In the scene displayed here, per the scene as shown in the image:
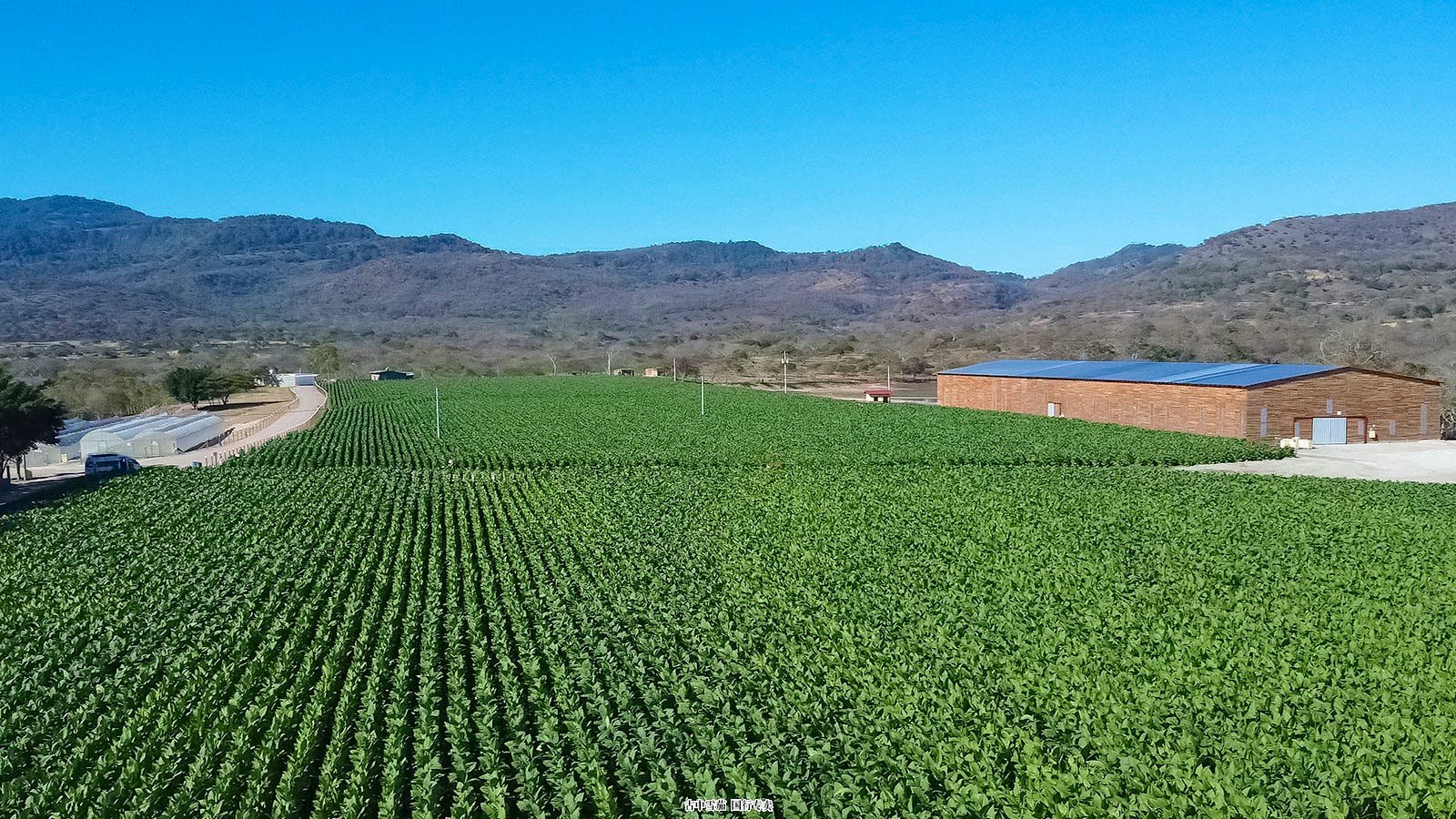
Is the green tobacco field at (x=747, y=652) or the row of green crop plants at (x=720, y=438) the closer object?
the green tobacco field at (x=747, y=652)

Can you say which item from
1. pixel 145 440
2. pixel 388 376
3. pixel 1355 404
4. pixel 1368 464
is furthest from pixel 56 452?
pixel 388 376

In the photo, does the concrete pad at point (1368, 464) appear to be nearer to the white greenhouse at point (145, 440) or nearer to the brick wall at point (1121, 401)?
the brick wall at point (1121, 401)

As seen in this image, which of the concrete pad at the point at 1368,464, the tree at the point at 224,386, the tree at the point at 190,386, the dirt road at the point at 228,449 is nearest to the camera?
the concrete pad at the point at 1368,464

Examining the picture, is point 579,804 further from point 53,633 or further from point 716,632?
point 53,633

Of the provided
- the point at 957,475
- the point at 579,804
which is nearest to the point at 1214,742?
the point at 579,804

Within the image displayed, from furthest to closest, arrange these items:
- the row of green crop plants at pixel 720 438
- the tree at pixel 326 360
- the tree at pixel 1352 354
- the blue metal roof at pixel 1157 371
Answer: the tree at pixel 326 360 → the tree at pixel 1352 354 → the blue metal roof at pixel 1157 371 → the row of green crop plants at pixel 720 438

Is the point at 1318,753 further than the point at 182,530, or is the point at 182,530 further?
the point at 182,530

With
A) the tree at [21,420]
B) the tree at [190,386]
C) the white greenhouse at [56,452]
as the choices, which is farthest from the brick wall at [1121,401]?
the tree at [190,386]

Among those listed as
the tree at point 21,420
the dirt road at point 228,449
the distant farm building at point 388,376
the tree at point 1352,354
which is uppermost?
the tree at point 1352,354
